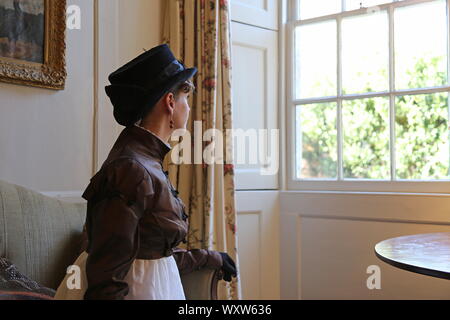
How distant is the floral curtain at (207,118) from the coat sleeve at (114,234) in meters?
1.38

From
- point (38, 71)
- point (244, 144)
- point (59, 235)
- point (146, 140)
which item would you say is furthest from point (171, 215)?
point (244, 144)

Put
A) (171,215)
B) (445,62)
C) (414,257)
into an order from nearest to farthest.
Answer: (171,215), (414,257), (445,62)

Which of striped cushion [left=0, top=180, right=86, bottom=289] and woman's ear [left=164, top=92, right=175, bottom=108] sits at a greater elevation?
woman's ear [left=164, top=92, right=175, bottom=108]

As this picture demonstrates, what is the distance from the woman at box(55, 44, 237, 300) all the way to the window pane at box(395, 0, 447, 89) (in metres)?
1.75

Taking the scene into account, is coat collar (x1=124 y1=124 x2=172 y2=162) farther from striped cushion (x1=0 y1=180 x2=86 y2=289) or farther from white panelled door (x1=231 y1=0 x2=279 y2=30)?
white panelled door (x1=231 y1=0 x2=279 y2=30)

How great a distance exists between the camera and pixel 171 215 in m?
1.39

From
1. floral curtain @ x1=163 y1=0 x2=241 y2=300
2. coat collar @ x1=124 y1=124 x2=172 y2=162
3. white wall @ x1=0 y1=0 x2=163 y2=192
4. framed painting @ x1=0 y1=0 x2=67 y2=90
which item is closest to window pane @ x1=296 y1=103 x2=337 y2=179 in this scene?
floral curtain @ x1=163 y1=0 x2=241 y2=300

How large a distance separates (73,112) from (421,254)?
5.20ft

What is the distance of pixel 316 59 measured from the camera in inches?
129

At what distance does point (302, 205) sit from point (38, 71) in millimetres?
1722

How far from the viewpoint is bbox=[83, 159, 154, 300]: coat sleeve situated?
3.99 ft

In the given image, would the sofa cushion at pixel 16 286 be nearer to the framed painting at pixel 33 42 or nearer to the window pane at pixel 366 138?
the framed painting at pixel 33 42

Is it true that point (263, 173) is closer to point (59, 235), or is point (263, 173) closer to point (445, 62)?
point (445, 62)

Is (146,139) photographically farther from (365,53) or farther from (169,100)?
(365,53)
